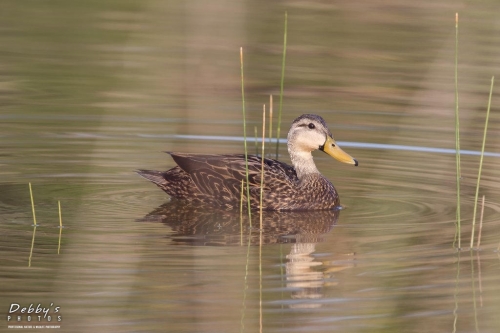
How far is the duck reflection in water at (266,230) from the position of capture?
8102 mm

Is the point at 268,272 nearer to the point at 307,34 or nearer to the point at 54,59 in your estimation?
the point at 54,59

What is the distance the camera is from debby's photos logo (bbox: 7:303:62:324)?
6.96 m

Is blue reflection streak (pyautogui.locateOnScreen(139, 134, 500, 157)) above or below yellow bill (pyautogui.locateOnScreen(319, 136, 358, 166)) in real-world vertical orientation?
below

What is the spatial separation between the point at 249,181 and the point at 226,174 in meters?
0.22

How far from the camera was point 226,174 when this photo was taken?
34.9ft

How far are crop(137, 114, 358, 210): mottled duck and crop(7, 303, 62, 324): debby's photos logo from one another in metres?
3.55

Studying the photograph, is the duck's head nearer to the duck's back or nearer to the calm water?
the duck's back

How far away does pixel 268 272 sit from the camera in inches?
320

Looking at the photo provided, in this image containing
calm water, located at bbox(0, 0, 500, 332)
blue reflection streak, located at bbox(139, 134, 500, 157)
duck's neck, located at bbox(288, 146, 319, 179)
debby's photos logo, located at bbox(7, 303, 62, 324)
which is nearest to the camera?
debby's photos logo, located at bbox(7, 303, 62, 324)

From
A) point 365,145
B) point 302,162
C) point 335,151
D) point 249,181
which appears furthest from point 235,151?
point 249,181

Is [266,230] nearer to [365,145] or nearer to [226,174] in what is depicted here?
[226,174]

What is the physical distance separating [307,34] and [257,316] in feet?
39.4

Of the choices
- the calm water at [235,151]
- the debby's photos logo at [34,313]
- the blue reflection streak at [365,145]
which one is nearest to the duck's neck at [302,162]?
the calm water at [235,151]

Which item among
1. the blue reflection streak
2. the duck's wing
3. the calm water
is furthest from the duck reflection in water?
the blue reflection streak
